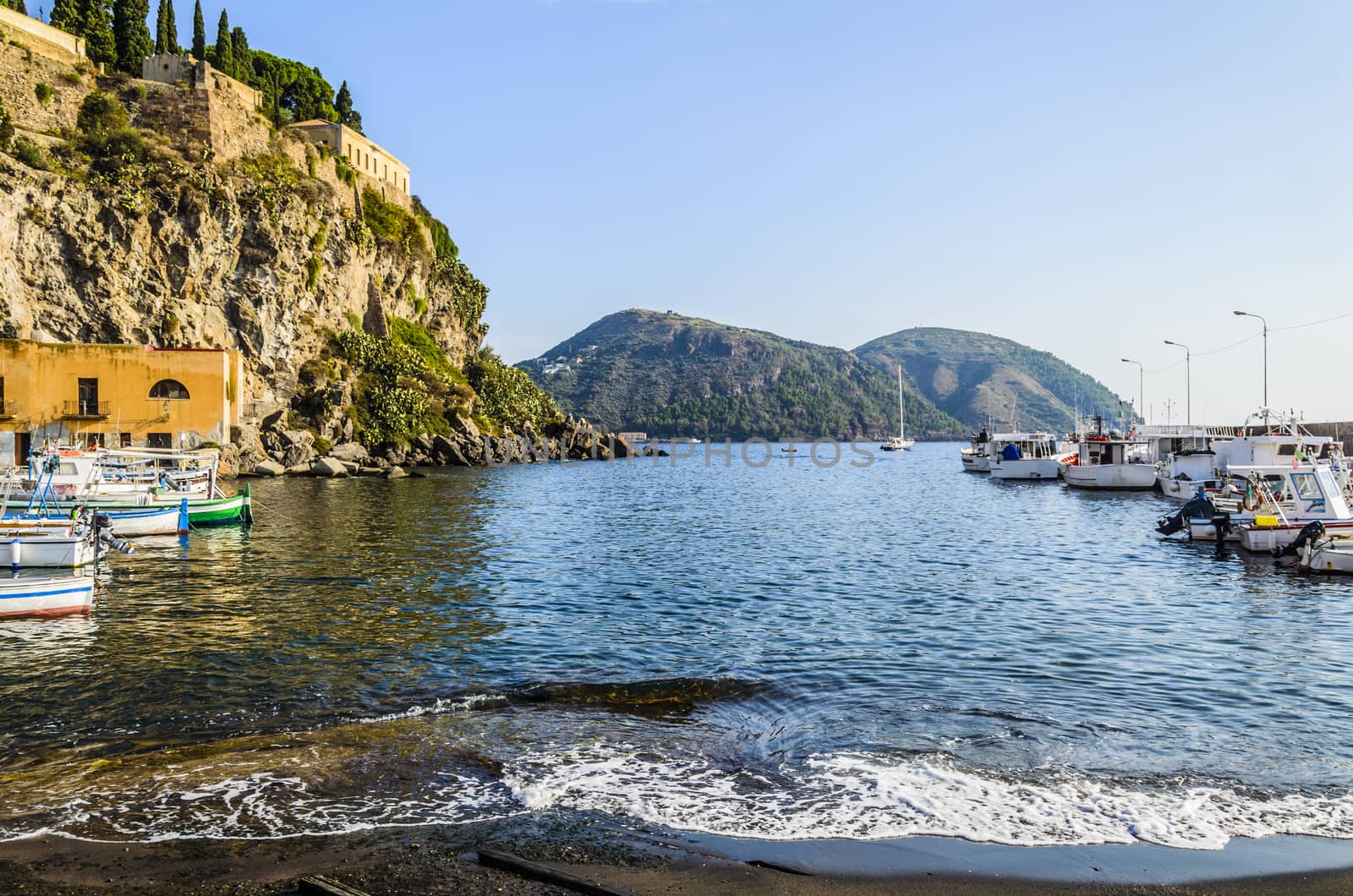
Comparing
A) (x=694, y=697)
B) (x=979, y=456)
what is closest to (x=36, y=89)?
(x=694, y=697)

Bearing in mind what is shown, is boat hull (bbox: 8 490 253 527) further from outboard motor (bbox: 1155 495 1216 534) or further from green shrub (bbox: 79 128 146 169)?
green shrub (bbox: 79 128 146 169)

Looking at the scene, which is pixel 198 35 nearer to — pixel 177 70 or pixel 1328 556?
pixel 177 70

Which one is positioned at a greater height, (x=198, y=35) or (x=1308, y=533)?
(x=198, y=35)

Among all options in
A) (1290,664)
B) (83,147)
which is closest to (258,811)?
(1290,664)

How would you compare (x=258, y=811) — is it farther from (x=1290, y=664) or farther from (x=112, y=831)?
(x=1290, y=664)

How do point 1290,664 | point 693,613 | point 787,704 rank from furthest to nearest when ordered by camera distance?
point 693,613
point 1290,664
point 787,704

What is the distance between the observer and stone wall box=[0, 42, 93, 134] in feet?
233

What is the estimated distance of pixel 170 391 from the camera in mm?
63375

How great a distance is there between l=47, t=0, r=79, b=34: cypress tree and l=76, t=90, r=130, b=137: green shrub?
27.8 ft

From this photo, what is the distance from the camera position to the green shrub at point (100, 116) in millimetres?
75625

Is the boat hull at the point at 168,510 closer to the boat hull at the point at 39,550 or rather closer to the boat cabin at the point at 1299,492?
the boat hull at the point at 39,550

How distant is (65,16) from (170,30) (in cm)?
904

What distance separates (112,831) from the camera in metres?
9.14

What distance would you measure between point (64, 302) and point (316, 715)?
69723 mm
